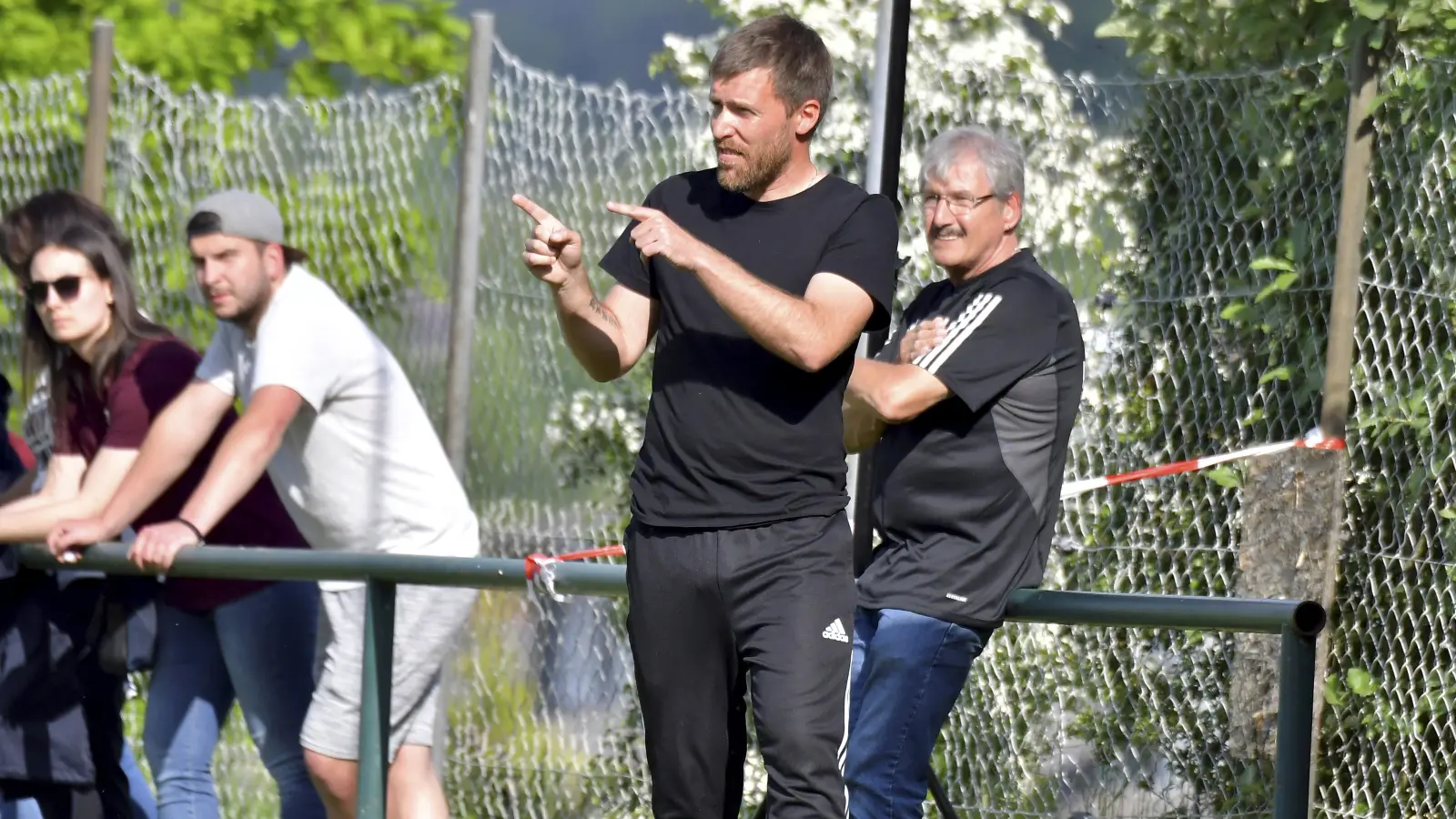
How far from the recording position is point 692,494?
289 cm

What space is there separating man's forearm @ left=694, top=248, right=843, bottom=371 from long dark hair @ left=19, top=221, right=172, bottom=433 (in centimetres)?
211

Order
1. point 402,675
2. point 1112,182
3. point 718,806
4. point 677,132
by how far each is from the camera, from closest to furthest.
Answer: point 718,806 < point 402,675 < point 1112,182 < point 677,132

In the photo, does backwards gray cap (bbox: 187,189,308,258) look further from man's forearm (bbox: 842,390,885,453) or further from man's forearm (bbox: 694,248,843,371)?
man's forearm (bbox: 694,248,843,371)

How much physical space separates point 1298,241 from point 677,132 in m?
1.80

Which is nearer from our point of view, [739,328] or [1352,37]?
[739,328]

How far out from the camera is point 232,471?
154 inches

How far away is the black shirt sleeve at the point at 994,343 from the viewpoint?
3285 mm

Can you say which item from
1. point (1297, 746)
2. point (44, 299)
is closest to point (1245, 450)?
point (1297, 746)

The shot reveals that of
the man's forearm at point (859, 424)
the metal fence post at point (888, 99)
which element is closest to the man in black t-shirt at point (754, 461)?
the man's forearm at point (859, 424)

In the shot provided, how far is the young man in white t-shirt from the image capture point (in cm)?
401

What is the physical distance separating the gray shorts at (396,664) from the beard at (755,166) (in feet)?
4.89

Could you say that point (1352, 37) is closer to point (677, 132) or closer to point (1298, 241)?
point (1298, 241)

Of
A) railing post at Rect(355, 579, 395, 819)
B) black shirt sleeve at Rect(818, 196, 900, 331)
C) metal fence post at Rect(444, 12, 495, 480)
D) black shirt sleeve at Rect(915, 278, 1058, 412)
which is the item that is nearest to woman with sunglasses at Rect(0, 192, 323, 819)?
railing post at Rect(355, 579, 395, 819)

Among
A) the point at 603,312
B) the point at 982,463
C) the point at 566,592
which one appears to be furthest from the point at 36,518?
the point at 982,463
